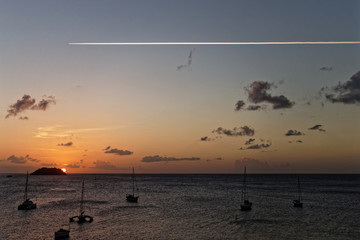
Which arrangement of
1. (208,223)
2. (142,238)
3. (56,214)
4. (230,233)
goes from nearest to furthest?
(142,238), (230,233), (208,223), (56,214)

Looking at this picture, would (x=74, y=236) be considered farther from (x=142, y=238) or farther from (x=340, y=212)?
(x=340, y=212)

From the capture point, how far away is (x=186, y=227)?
79688mm

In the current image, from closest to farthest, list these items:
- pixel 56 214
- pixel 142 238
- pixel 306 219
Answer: pixel 142 238
pixel 306 219
pixel 56 214

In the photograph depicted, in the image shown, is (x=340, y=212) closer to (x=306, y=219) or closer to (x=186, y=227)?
(x=306, y=219)

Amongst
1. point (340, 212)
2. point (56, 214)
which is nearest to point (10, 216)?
point (56, 214)

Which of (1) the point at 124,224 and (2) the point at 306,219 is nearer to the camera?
(1) the point at 124,224

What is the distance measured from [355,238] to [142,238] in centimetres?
4394

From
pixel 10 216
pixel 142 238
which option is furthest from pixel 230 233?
pixel 10 216

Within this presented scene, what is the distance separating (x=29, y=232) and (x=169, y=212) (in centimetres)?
4286

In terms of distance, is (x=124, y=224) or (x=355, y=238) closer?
(x=355, y=238)

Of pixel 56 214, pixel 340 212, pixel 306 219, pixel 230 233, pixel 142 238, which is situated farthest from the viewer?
pixel 340 212

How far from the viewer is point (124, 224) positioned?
83.2m

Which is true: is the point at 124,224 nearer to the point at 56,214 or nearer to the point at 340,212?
the point at 56,214

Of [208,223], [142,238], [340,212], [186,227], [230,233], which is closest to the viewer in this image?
[142,238]
